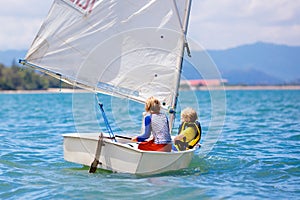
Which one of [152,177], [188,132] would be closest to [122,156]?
[152,177]

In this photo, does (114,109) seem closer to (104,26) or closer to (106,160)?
(104,26)

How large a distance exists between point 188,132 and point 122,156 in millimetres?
1385

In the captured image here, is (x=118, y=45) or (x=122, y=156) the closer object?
(x=122, y=156)

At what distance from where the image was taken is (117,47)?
9750 mm

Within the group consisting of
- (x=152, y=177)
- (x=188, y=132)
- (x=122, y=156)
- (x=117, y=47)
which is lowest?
(x=152, y=177)

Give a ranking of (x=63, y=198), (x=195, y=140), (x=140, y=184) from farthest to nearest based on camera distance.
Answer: (x=195, y=140), (x=140, y=184), (x=63, y=198)

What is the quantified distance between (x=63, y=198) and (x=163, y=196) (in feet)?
4.39

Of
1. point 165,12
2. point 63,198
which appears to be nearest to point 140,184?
point 63,198

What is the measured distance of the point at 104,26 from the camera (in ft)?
31.4

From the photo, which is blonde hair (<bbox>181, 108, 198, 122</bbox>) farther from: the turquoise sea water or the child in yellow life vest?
the turquoise sea water

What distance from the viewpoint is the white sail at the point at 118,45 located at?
9.30m

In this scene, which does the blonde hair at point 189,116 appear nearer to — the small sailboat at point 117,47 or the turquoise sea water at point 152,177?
the small sailboat at point 117,47

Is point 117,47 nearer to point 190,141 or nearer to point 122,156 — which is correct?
point 190,141

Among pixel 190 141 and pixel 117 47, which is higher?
pixel 117 47
